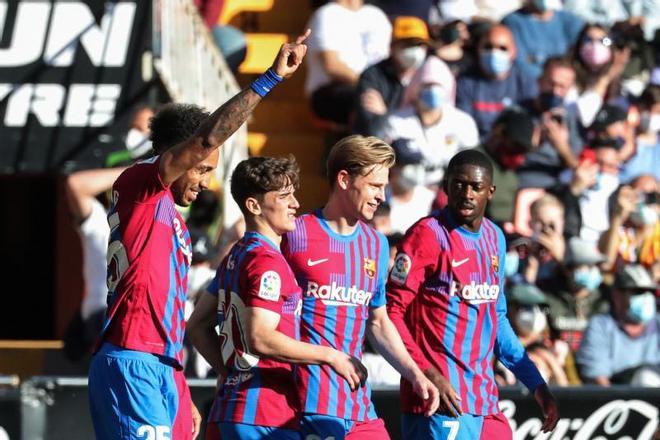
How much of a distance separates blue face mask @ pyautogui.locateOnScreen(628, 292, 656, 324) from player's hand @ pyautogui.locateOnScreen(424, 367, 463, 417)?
3824 mm

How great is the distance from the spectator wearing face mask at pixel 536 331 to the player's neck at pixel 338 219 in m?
3.35

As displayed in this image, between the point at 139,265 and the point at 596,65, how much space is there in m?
7.83

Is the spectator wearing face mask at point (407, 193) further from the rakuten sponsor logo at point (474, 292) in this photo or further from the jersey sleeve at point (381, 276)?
the jersey sleeve at point (381, 276)

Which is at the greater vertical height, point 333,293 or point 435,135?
point 435,135

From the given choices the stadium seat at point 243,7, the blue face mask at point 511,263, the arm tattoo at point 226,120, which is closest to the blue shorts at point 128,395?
the arm tattoo at point 226,120

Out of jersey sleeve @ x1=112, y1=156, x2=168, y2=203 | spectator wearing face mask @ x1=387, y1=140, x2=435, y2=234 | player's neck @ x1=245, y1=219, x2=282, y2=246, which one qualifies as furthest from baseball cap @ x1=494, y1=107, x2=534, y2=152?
jersey sleeve @ x1=112, y1=156, x2=168, y2=203

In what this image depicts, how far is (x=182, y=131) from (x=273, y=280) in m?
0.68

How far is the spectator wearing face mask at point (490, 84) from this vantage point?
1191 centimetres

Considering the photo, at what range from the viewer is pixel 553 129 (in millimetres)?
11820

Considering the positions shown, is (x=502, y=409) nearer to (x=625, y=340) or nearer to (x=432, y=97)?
(x=625, y=340)

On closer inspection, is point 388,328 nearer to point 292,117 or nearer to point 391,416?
point 391,416

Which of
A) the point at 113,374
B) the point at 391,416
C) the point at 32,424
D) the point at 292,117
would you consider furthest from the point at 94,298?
the point at 113,374

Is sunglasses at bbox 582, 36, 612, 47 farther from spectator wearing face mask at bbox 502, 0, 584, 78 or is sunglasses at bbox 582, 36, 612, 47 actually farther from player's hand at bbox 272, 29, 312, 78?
player's hand at bbox 272, 29, 312, 78

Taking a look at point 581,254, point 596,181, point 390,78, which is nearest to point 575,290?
point 581,254
